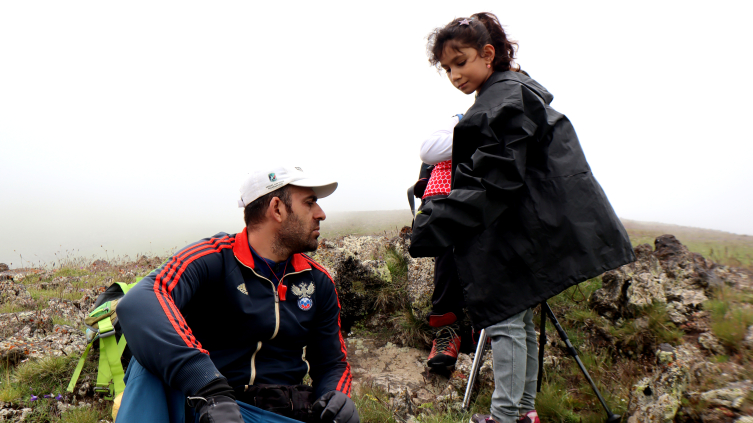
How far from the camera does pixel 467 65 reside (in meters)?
2.96

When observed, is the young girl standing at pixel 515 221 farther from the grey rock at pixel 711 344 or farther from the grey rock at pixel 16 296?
the grey rock at pixel 16 296

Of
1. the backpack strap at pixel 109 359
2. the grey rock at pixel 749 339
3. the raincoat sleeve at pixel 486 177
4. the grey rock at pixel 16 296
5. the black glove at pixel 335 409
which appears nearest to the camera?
the black glove at pixel 335 409

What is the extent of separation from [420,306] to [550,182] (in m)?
2.90

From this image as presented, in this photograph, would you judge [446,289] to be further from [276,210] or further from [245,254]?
[245,254]

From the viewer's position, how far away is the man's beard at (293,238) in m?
2.76

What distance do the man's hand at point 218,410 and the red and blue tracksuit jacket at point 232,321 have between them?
0.09 m

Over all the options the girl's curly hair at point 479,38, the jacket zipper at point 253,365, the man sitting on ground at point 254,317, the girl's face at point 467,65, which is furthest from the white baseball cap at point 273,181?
the girl's curly hair at point 479,38

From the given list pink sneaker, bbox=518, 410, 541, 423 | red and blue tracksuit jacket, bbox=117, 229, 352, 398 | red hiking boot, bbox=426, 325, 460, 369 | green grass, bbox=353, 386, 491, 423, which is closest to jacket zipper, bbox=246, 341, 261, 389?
red and blue tracksuit jacket, bbox=117, 229, 352, 398

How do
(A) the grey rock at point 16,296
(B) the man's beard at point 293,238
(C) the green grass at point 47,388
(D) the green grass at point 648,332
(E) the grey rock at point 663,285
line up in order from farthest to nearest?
(A) the grey rock at point 16,296
(E) the grey rock at point 663,285
(D) the green grass at point 648,332
(C) the green grass at point 47,388
(B) the man's beard at point 293,238

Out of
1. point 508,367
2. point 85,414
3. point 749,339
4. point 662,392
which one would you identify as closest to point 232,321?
point 508,367

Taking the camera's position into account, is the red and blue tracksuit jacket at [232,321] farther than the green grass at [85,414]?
No

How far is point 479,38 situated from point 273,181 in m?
1.84

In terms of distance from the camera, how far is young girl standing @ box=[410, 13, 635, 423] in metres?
2.51

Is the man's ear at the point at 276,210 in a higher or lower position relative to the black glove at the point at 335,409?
higher
